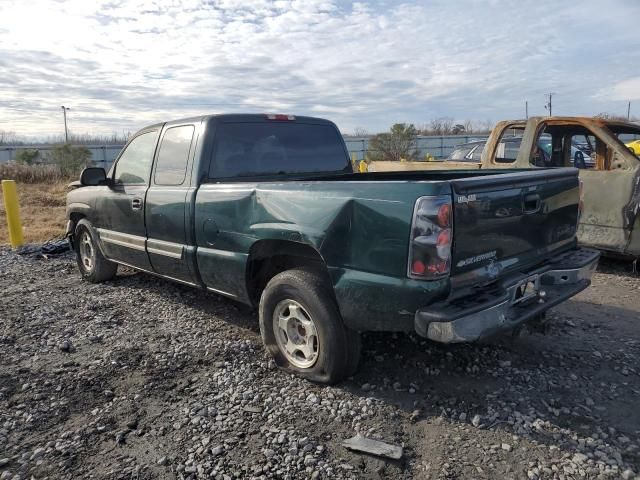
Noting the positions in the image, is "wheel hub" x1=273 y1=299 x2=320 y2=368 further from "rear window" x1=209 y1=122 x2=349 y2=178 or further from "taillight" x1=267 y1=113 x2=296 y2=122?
"taillight" x1=267 y1=113 x2=296 y2=122

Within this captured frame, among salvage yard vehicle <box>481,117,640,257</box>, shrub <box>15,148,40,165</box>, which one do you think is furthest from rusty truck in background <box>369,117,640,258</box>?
shrub <box>15,148,40,165</box>

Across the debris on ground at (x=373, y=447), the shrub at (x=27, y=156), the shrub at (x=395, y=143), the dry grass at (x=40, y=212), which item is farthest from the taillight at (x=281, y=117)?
the shrub at (x=27, y=156)

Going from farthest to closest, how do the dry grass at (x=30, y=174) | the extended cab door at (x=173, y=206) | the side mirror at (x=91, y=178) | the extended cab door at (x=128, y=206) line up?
the dry grass at (x=30, y=174), the side mirror at (x=91, y=178), the extended cab door at (x=128, y=206), the extended cab door at (x=173, y=206)

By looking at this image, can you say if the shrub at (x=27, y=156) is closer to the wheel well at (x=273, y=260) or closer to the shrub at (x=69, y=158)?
the shrub at (x=69, y=158)

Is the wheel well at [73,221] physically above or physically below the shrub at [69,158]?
below

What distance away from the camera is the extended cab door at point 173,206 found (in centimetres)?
442

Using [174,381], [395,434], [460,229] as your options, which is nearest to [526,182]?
[460,229]

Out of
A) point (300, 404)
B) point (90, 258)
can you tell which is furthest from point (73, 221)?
point (300, 404)

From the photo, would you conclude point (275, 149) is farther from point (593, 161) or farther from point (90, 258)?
point (593, 161)

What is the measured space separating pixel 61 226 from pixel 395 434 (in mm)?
10334

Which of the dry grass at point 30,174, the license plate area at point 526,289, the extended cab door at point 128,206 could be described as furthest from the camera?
the dry grass at point 30,174

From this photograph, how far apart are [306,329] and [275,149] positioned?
6.30 feet

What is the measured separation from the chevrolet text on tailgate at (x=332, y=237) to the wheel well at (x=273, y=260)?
0.04 feet

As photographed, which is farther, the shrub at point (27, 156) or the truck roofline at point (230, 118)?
the shrub at point (27, 156)
